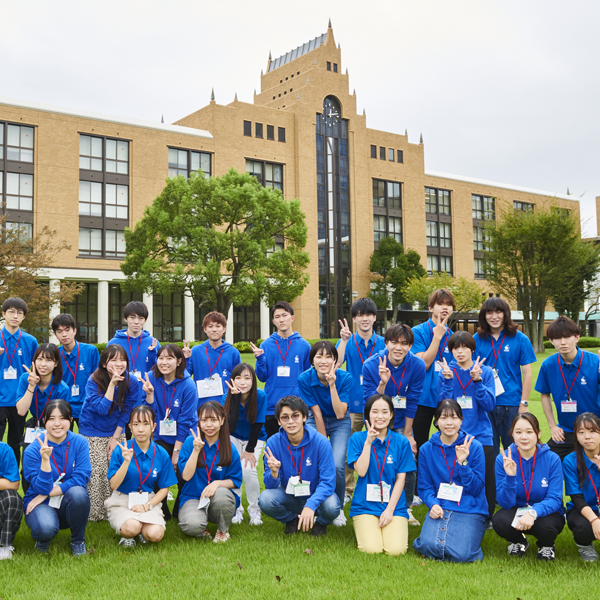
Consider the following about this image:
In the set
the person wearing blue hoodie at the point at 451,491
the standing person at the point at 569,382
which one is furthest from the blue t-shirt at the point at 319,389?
the standing person at the point at 569,382

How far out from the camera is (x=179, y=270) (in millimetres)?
28547

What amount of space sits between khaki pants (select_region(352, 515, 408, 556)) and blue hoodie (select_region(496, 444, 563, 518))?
3.11ft

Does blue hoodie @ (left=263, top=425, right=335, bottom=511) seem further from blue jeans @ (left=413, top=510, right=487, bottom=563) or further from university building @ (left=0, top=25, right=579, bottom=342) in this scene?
university building @ (left=0, top=25, right=579, bottom=342)

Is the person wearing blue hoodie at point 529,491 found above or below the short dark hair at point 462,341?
below

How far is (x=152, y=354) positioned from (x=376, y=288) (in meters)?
42.5

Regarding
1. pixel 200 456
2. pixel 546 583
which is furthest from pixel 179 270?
pixel 546 583

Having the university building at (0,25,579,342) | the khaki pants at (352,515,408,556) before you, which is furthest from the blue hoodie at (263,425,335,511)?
the university building at (0,25,579,342)

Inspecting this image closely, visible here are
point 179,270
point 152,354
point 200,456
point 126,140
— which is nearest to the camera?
point 200,456

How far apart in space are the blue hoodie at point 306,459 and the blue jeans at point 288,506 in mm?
94

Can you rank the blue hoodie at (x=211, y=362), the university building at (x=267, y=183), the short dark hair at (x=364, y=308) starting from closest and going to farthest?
the short dark hair at (x=364, y=308)
the blue hoodie at (x=211, y=362)
the university building at (x=267, y=183)

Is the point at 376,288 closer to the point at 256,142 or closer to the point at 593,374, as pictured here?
the point at 256,142

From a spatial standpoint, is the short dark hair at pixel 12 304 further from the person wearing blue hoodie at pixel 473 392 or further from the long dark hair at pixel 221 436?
the person wearing blue hoodie at pixel 473 392

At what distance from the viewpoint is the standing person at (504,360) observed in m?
6.45

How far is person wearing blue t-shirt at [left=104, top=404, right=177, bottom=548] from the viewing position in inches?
217
